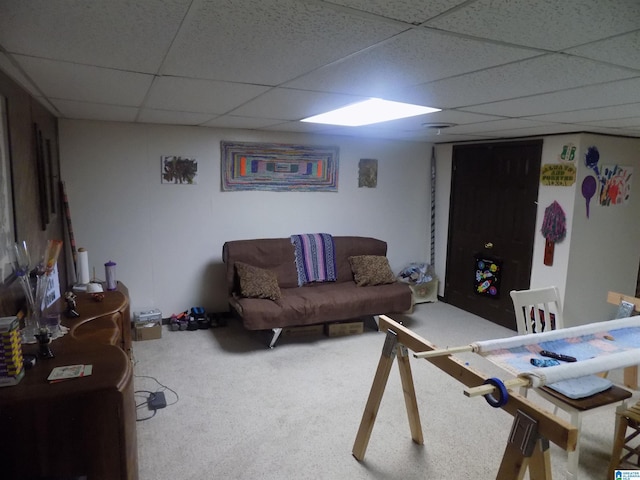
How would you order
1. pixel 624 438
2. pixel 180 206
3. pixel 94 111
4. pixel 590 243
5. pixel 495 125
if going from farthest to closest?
pixel 180 206 → pixel 590 243 → pixel 495 125 → pixel 94 111 → pixel 624 438

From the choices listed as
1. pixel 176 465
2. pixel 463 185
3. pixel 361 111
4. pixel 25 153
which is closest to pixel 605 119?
pixel 361 111

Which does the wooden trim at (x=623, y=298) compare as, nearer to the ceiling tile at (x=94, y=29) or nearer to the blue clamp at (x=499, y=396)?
the blue clamp at (x=499, y=396)

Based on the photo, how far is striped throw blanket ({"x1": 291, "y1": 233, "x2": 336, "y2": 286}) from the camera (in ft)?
14.8

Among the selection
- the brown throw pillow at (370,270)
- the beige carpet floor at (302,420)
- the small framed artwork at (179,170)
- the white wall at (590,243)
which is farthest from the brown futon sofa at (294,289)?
the white wall at (590,243)

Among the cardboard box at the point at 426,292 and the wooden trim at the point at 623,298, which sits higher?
the wooden trim at the point at 623,298

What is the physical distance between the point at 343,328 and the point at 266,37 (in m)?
3.17

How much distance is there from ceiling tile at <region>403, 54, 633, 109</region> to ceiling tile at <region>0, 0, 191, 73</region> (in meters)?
1.26

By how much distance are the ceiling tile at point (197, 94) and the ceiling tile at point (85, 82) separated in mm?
88

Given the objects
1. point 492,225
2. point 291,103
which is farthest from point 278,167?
point 492,225

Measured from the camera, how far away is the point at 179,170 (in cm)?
420

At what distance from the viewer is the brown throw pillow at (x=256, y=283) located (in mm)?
3941

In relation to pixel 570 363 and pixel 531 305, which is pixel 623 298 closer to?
pixel 531 305

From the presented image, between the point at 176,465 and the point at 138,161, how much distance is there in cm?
286

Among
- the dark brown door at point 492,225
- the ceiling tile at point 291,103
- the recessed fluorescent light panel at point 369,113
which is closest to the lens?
the ceiling tile at point 291,103
